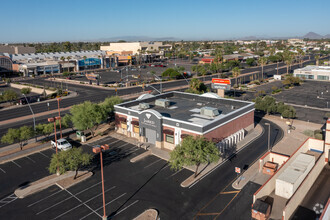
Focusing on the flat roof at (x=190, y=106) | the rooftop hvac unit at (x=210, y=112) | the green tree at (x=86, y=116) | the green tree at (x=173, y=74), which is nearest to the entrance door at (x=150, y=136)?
the flat roof at (x=190, y=106)

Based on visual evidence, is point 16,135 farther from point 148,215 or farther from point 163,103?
point 148,215

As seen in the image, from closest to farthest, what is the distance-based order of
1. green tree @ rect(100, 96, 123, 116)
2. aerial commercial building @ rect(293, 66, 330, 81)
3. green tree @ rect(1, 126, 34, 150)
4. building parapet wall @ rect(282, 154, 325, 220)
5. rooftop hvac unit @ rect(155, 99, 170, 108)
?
building parapet wall @ rect(282, 154, 325, 220), green tree @ rect(1, 126, 34, 150), green tree @ rect(100, 96, 123, 116), rooftop hvac unit @ rect(155, 99, 170, 108), aerial commercial building @ rect(293, 66, 330, 81)

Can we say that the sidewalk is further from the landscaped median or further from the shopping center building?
the landscaped median

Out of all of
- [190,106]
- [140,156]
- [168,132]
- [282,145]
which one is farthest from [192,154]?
[190,106]

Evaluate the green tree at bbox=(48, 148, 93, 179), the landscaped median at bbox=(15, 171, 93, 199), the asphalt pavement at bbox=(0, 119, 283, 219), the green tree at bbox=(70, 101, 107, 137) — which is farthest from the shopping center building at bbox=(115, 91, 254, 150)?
the green tree at bbox=(48, 148, 93, 179)

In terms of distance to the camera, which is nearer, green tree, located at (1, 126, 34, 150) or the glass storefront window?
green tree, located at (1, 126, 34, 150)

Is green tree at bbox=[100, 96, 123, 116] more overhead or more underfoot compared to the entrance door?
more overhead
